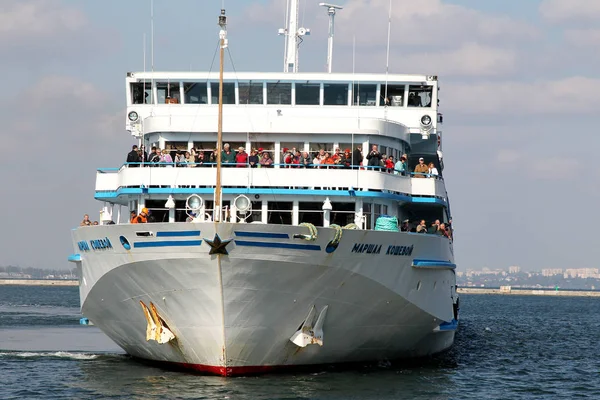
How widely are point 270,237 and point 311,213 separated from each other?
3.53 m

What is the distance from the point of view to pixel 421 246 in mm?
25703

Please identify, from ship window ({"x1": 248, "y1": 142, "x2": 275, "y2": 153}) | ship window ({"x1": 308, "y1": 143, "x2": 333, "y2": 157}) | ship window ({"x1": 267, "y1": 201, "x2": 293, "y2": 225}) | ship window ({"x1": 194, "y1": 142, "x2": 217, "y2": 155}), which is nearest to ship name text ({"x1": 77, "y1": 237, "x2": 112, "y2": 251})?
ship window ({"x1": 194, "y1": 142, "x2": 217, "y2": 155})

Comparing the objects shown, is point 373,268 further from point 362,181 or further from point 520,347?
point 520,347

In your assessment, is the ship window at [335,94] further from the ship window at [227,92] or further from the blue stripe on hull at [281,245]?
Answer: the blue stripe on hull at [281,245]

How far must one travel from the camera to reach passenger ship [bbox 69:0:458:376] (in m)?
22.3

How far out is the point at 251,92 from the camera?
A: 94.0 ft

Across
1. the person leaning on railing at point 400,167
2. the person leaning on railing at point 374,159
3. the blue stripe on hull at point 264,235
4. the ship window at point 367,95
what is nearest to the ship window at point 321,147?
the person leaning on railing at point 374,159

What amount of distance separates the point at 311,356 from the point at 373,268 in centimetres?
266

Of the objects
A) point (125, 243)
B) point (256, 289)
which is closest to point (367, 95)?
point (256, 289)

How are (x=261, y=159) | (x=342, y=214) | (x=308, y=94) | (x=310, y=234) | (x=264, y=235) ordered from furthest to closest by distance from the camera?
(x=308, y=94), (x=342, y=214), (x=261, y=159), (x=310, y=234), (x=264, y=235)

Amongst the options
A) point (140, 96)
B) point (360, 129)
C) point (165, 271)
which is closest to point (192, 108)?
point (140, 96)

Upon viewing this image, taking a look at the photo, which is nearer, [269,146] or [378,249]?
[378,249]

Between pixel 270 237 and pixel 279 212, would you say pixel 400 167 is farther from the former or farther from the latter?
pixel 270 237

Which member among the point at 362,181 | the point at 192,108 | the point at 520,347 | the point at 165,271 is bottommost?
the point at 520,347
